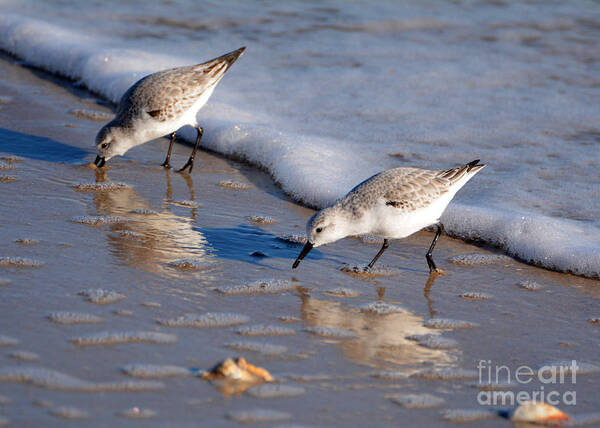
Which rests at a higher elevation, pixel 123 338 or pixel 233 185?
pixel 123 338

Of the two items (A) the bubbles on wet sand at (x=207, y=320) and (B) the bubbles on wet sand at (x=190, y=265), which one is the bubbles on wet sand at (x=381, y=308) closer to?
(A) the bubbles on wet sand at (x=207, y=320)

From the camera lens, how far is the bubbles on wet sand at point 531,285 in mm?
5273

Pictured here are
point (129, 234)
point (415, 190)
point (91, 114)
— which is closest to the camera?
point (415, 190)

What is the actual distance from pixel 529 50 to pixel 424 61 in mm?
1828

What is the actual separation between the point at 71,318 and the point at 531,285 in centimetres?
295

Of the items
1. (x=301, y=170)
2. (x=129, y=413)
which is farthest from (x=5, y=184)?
(x=129, y=413)

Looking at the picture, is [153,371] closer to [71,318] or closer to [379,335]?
[71,318]

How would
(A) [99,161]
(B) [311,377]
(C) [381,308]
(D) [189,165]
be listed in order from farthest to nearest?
(D) [189,165] → (A) [99,161] → (C) [381,308] → (B) [311,377]

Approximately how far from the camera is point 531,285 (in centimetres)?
531

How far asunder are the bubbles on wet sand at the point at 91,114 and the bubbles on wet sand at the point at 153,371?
221 inches

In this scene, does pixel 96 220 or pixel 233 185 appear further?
pixel 233 185

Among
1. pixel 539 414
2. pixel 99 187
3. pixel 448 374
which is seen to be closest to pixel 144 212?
pixel 99 187

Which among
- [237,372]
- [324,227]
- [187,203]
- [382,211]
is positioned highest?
[382,211]

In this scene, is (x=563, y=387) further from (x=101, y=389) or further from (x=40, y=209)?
(x=40, y=209)
